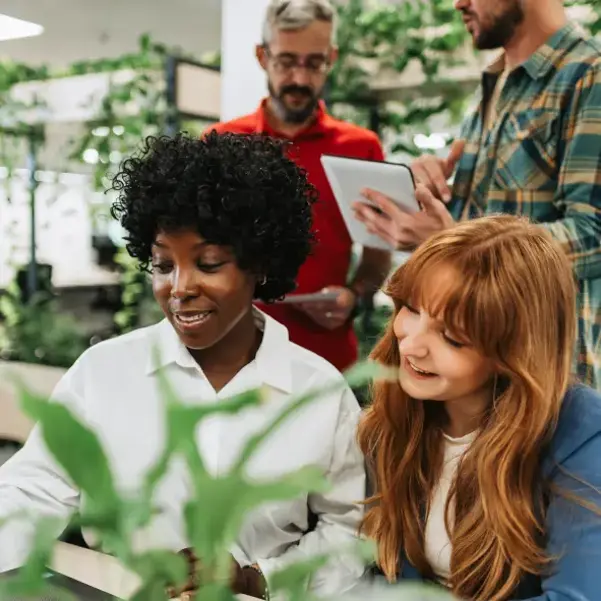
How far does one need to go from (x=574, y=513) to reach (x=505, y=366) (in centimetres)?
19

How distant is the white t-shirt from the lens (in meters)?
1.04

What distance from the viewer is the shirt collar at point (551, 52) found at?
1454mm

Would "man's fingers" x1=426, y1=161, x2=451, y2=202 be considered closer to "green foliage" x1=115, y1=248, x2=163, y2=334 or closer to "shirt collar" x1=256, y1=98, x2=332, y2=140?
"shirt collar" x1=256, y1=98, x2=332, y2=140

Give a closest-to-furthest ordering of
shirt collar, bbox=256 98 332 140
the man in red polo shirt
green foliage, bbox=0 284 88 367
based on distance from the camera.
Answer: the man in red polo shirt < shirt collar, bbox=256 98 332 140 < green foliage, bbox=0 284 88 367

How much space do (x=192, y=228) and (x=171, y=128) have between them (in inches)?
84.9

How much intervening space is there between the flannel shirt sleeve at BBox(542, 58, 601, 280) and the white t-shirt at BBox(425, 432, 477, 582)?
45 centimetres

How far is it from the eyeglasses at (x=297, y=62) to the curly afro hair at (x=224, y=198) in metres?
0.55

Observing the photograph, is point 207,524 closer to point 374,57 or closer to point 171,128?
point 374,57

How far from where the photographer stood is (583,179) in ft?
4.50

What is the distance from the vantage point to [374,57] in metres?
2.88

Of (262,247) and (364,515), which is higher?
(262,247)

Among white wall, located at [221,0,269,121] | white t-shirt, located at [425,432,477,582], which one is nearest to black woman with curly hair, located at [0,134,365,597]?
white t-shirt, located at [425,432,477,582]

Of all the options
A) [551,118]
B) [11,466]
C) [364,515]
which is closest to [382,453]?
[364,515]

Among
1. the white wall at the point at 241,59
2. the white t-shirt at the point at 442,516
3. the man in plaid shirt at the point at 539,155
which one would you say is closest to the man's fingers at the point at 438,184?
the man in plaid shirt at the point at 539,155
